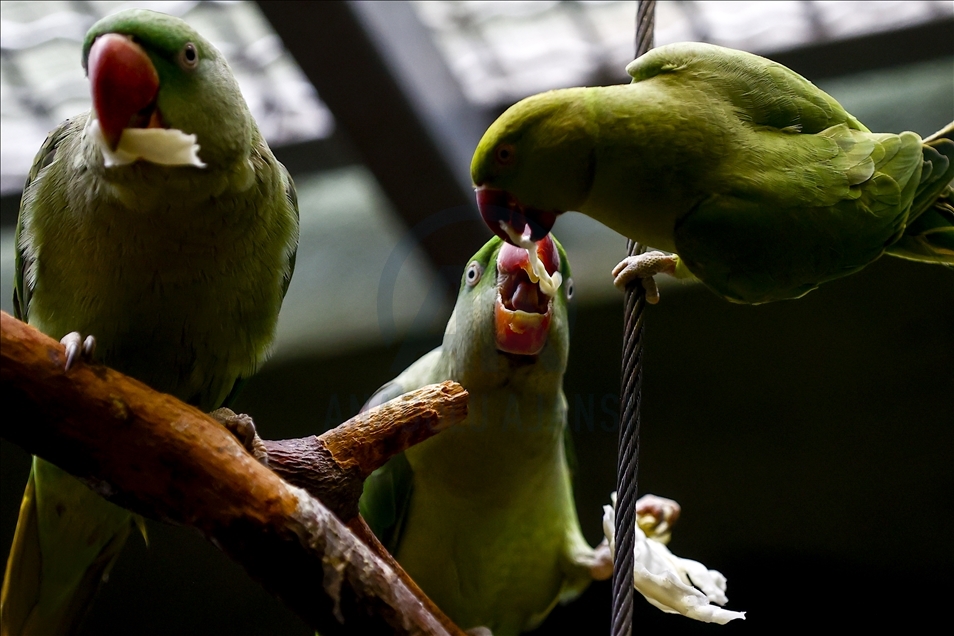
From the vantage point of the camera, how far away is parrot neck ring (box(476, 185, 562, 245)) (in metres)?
1.21

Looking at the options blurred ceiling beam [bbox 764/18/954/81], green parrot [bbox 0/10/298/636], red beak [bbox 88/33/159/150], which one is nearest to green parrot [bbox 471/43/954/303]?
green parrot [bbox 0/10/298/636]

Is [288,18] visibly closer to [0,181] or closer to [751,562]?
[0,181]

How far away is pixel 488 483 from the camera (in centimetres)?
165

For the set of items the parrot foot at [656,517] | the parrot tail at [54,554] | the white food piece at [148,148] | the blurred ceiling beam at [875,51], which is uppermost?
the white food piece at [148,148]

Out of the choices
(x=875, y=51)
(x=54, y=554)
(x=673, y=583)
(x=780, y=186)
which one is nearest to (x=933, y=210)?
(x=780, y=186)

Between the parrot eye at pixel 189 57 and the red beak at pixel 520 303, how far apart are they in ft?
2.18

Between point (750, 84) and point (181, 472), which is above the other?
point (750, 84)

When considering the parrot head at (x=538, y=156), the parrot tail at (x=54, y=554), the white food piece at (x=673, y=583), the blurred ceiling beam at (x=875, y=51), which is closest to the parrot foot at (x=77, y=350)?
the parrot tail at (x=54, y=554)

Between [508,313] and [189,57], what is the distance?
722 millimetres

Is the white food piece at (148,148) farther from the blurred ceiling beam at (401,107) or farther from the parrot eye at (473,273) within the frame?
the blurred ceiling beam at (401,107)

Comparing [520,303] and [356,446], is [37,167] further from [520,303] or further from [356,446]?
[520,303]

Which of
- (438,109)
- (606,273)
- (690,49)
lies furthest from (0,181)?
(690,49)

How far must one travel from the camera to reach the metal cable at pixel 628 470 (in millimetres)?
1009

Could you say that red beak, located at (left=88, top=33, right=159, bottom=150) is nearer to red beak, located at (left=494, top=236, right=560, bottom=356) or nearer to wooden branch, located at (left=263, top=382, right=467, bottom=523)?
wooden branch, located at (left=263, top=382, right=467, bottom=523)
